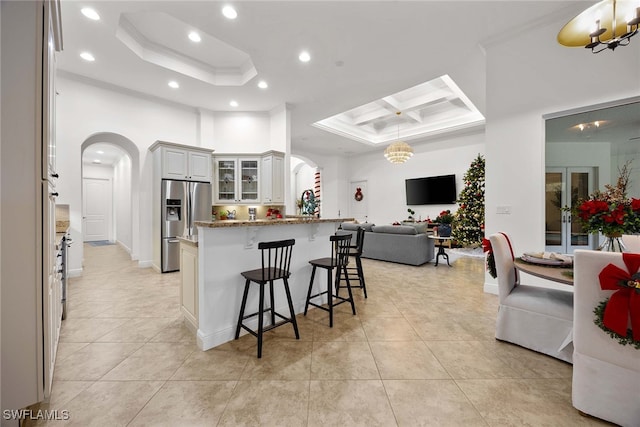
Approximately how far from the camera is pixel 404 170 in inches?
333

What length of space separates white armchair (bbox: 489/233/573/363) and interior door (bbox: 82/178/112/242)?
456 inches

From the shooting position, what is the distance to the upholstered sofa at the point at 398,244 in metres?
5.08

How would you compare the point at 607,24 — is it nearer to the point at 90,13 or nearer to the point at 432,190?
the point at 90,13

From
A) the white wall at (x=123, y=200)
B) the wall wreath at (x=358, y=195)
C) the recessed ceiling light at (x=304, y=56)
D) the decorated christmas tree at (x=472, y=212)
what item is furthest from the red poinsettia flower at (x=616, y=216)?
the white wall at (x=123, y=200)

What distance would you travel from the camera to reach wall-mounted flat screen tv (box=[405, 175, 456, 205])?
Result: 24.2 ft

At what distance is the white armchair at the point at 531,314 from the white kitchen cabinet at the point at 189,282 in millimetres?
2596

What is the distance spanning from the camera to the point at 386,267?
16.4ft

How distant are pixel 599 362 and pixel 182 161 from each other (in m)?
5.61

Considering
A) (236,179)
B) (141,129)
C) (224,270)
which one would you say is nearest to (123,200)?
(141,129)

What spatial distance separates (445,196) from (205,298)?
7122 millimetres

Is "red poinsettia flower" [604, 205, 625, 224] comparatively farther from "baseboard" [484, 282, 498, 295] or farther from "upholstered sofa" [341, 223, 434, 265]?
"upholstered sofa" [341, 223, 434, 265]

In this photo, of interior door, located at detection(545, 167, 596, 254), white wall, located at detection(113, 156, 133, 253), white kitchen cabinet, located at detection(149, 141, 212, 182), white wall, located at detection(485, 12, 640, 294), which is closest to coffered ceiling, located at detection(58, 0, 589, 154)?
white wall, located at detection(485, 12, 640, 294)

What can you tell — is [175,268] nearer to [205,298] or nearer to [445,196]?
[205,298]

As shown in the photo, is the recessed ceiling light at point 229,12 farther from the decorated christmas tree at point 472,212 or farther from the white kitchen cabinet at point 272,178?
the decorated christmas tree at point 472,212
